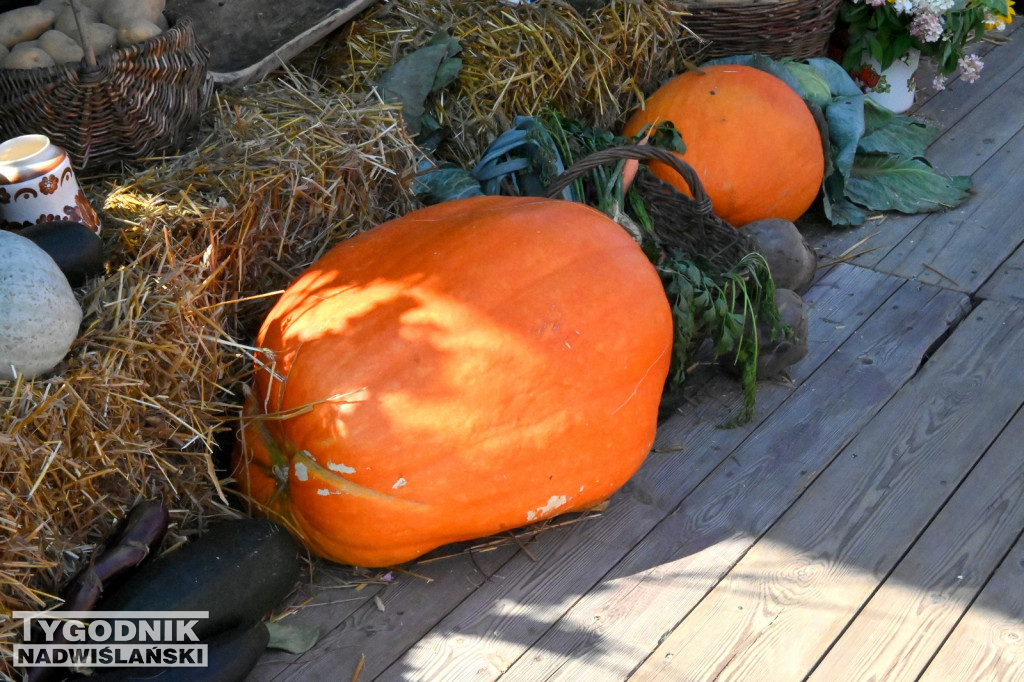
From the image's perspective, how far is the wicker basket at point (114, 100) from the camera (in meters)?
2.54

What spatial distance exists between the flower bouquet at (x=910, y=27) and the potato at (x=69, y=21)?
3148 millimetres

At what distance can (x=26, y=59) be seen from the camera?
2553mm

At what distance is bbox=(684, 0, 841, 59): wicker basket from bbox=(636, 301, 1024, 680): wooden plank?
162 centimetres

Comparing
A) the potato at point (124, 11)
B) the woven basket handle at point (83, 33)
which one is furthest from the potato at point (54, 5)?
the woven basket handle at point (83, 33)

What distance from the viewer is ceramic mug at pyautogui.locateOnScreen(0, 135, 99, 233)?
7.78 ft

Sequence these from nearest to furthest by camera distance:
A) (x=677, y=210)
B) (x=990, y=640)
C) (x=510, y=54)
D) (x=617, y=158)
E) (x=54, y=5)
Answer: (x=990, y=640), (x=54, y=5), (x=617, y=158), (x=677, y=210), (x=510, y=54)

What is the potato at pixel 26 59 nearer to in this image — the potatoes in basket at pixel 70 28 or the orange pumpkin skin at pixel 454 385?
the potatoes in basket at pixel 70 28

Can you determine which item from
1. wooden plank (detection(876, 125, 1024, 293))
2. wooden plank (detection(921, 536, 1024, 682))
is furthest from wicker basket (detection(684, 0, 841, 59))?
wooden plank (detection(921, 536, 1024, 682))

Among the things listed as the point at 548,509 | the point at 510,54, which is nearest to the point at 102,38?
the point at 510,54

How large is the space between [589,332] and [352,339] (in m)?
0.59

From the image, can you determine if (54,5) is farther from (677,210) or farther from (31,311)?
(677,210)

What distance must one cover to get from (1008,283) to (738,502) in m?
1.57

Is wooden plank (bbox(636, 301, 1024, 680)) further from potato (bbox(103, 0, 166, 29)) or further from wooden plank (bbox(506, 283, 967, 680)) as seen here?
potato (bbox(103, 0, 166, 29))

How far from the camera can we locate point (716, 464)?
2.90m
